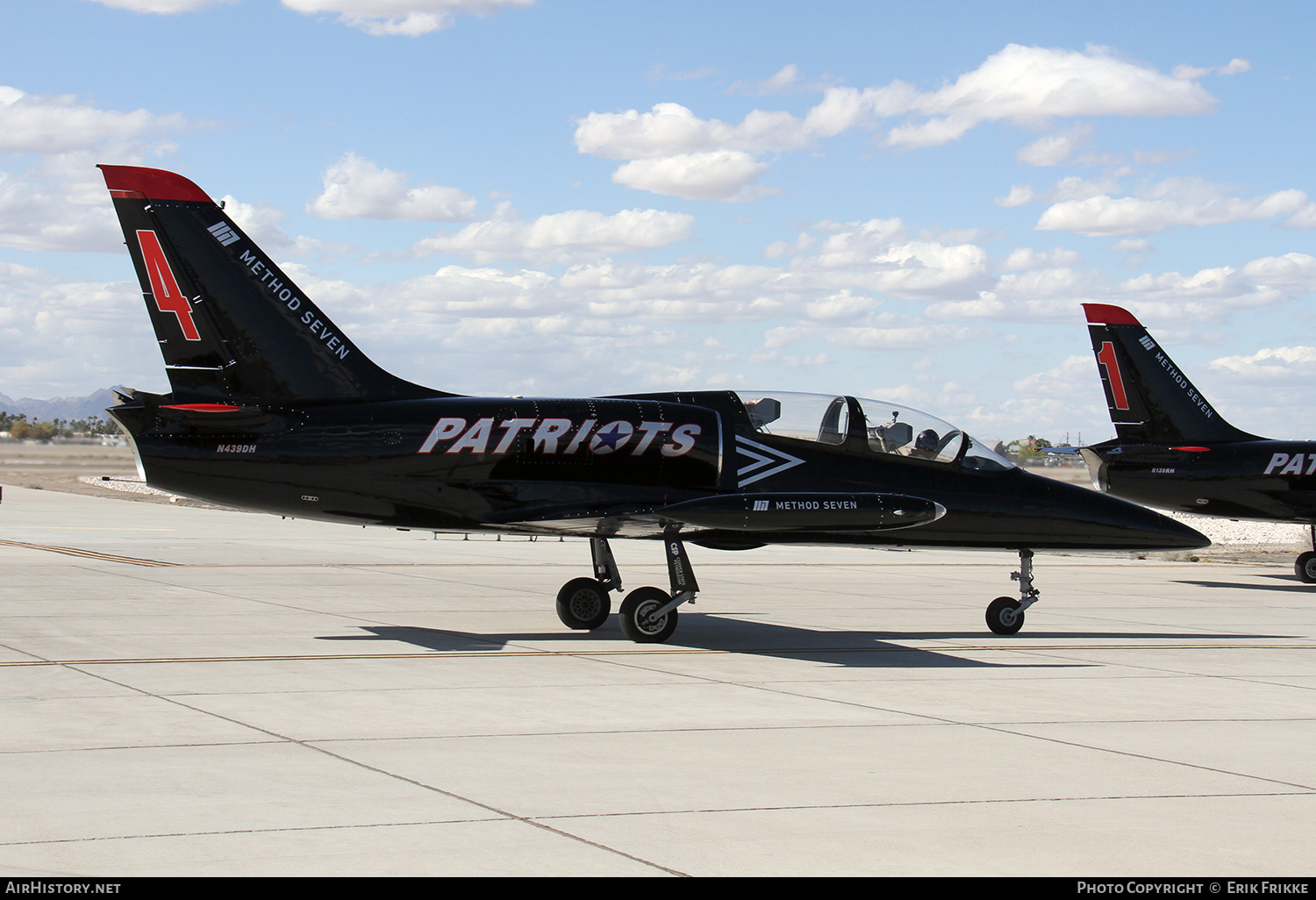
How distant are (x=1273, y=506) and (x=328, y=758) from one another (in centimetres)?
2321

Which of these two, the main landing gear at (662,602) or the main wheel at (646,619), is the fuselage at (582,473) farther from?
the main wheel at (646,619)

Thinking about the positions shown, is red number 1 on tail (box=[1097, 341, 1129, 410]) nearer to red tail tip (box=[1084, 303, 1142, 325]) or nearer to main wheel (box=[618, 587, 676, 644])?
red tail tip (box=[1084, 303, 1142, 325])

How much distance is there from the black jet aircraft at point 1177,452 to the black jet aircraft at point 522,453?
1197cm

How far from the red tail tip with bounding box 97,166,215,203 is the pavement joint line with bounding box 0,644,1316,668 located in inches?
188

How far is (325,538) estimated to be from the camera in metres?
32.5

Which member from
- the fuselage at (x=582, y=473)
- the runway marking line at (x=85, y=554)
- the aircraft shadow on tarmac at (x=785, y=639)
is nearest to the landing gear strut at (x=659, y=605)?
the aircraft shadow on tarmac at (x=785, y=639)

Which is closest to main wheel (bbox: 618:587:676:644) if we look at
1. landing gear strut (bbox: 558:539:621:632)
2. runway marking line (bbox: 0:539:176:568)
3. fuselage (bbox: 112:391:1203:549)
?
fuselage (bbox: 112:391:1203:549)

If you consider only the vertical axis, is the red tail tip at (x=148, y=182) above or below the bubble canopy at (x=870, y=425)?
above

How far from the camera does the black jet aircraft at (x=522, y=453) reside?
1323cm

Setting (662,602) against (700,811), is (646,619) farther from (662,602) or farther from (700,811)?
(700,811)

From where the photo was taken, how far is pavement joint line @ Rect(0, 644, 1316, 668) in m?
11.7

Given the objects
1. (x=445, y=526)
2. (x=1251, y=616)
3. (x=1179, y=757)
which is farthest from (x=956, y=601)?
(x=1179, y=757)

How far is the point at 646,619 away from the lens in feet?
45.6
